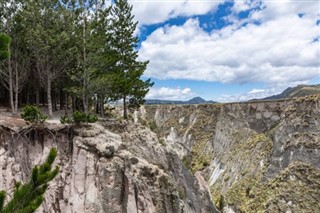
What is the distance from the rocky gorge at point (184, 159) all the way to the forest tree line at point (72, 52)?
4.74 m

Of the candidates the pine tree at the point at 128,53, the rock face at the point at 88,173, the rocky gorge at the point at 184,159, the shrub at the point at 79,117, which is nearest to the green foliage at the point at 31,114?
the rocky gorge at the point at 184,159

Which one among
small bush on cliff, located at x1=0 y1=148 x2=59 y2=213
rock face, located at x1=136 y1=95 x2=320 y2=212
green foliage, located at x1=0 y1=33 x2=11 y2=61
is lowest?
rock face, located at x1=136 y1=95 x2=320 y2=212

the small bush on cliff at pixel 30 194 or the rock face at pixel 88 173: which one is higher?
the small bush on cliff at pixel 30 194

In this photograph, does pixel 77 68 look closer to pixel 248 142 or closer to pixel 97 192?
pixel 97 192

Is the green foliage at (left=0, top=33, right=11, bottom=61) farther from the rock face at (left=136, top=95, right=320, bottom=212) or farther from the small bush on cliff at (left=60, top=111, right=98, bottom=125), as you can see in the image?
the rock face at (left=136, top=95, right=320, bottom=212)

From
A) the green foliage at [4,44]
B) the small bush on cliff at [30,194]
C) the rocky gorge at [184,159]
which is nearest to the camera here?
the small bush on cliff at [30,194]

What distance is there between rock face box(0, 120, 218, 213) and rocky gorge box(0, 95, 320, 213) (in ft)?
0.19

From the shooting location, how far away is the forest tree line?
26.1 m

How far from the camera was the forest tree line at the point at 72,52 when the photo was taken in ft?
85.7

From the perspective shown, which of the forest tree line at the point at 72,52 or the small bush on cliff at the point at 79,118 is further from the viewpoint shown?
the forest tree line at the point at 72,52

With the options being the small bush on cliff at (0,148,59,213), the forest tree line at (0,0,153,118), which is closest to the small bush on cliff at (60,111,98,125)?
the forest tree line at (0,0,153,118)

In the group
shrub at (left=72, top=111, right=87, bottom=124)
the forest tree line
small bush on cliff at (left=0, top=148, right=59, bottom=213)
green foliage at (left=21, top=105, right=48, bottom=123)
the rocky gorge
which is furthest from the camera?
the forest tree line

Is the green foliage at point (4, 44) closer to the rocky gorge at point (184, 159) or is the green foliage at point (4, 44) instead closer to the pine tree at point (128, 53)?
the rocky gorge at point (184, 159)

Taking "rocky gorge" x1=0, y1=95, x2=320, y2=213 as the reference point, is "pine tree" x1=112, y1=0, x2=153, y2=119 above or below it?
above
